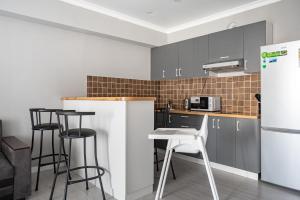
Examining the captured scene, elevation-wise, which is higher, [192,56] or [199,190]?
[192,56]

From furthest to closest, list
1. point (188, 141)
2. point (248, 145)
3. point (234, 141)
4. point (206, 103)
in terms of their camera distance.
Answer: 1. point (206, 103)
2. point (234, 141)
3. point (248, 145)
4. point (188, 141)

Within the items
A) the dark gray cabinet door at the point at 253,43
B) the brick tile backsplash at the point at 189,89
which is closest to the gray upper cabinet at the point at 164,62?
the brick tile backsplash at the point at 189,89

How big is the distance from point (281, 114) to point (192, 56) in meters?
1.77

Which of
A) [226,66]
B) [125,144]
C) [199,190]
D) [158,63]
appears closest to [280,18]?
[226,66]

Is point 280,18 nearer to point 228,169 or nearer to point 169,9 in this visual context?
Result: point 169,9

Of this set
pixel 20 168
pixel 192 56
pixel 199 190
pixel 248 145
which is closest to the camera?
pixel 20 168

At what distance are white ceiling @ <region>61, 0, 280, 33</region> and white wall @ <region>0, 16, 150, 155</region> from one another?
54 centimetres

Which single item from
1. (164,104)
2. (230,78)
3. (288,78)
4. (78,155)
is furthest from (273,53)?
(78,155)

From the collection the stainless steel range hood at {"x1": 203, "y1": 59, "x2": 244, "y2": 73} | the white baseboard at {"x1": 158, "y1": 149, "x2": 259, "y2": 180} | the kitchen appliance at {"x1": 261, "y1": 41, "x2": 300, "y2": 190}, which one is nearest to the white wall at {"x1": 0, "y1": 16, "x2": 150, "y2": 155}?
the stainless steel range hood at {"x1": 203, "y1": 59, "x2": 244, "y2": 73}

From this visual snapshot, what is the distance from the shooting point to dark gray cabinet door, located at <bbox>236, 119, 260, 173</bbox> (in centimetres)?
283

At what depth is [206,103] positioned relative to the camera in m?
3.63

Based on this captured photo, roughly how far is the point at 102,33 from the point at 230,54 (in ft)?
6.83

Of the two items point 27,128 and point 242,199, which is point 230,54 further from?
point 27,128

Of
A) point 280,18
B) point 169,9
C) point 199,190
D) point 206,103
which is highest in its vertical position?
point 169,9
